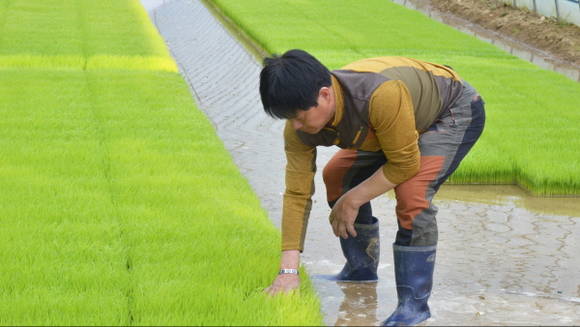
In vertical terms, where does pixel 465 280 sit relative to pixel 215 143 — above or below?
above

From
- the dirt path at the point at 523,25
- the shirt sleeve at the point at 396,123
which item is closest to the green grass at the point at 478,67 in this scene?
the dirt path at the point at 523,25

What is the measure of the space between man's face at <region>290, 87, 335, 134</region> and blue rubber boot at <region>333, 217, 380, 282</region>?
933 millimetres

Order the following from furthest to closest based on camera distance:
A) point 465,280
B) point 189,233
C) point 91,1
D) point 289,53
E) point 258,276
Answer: point 91,1
point 189,233
point 465,280
point 258,276
point 289,53

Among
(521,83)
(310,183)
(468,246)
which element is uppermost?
(310,183)

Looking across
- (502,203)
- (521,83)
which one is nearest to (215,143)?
(502,203)

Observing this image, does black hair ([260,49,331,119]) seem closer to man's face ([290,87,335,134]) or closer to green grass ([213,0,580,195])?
man's face ([290,87,335,134])

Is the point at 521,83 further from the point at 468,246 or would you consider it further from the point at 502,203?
the point at 468,246

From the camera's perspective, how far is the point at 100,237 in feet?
15.1

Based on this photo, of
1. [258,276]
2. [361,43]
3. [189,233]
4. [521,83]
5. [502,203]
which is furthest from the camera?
[361,43]

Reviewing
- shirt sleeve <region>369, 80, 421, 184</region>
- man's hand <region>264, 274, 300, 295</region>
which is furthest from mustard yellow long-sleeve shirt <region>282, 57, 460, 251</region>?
man's hand <region>264, 274, 300, 295</region>

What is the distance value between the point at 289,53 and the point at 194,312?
101 cm

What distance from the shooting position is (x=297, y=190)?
3.63m

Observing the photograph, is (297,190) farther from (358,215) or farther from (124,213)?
(124,213)

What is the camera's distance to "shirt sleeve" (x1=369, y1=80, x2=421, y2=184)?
335 centimetres
